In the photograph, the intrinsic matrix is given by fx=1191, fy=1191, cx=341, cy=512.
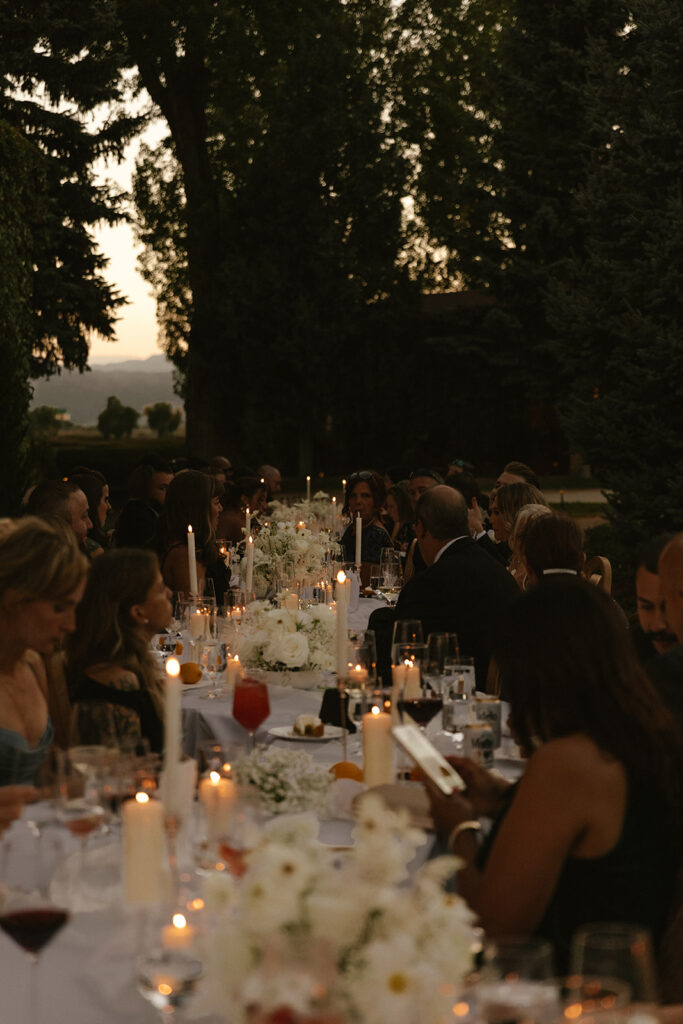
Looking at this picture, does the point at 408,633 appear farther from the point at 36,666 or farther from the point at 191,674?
the point at 36,666

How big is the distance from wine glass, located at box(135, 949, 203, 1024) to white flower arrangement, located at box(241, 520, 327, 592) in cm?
537

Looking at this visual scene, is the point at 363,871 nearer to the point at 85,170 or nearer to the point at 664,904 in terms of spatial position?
the point at 664,904

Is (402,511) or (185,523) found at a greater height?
(185,523)

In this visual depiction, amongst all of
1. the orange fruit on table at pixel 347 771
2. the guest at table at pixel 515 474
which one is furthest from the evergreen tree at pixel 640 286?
the orange fruit on table at pixel 347 771

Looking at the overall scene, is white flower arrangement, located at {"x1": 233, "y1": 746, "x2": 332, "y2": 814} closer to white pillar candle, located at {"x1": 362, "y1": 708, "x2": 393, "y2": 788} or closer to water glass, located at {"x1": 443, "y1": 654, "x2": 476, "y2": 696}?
white pillar candle, located at {"x1": 362, "y1": 708, "x2": 393, "y2": 788}

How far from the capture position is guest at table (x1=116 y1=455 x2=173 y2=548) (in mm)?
9750

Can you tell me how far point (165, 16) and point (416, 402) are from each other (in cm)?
1124

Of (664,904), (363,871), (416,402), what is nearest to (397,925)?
(363,871)

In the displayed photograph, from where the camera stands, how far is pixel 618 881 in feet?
8.53

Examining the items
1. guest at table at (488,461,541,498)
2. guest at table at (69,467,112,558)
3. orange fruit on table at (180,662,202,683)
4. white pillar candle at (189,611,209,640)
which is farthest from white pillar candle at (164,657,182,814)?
guest at table at (488,461,541,498)

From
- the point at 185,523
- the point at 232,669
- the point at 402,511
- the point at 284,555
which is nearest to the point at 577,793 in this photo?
the point at 232,669

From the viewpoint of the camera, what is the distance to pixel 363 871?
1655 millimetres

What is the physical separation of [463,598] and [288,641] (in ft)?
5.24

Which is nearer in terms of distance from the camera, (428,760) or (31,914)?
(31,914)
